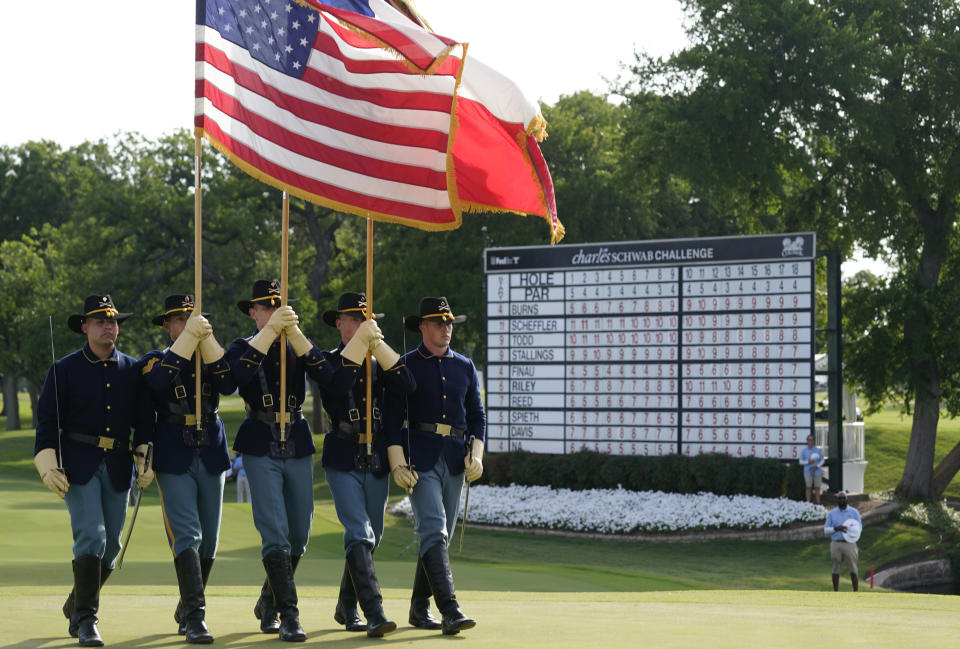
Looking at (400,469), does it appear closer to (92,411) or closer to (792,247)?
(92,411)

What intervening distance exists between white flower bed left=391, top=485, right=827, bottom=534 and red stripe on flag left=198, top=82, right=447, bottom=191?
14278mm

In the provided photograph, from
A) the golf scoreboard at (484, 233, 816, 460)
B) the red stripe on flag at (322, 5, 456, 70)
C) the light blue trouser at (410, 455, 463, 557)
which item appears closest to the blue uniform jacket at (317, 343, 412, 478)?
the light blue trouser at (410, 455, 463, 557)

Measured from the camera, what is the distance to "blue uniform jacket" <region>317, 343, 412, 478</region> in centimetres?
773

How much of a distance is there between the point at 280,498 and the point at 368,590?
786mm

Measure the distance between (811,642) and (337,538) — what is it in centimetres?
1433

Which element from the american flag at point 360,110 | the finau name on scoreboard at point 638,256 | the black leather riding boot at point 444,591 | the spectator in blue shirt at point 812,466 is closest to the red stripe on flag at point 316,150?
the american flag at point 360,110

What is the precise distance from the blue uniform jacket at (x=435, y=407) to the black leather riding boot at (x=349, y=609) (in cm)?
85

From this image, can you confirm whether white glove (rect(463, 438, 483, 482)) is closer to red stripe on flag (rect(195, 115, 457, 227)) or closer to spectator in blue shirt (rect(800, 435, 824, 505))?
red stripe on flag (rect(195, 115, 457, 227))

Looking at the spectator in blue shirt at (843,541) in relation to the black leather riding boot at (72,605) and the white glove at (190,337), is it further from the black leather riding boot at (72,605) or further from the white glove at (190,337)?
the white glove at (190,337)

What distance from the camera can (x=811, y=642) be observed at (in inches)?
266

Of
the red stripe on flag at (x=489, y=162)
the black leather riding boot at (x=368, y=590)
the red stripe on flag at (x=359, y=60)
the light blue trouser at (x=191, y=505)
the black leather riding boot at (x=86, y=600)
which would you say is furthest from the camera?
the red stripe on flag at (x=489, y=162)

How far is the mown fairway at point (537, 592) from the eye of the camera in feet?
23.4

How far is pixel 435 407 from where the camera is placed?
8.08 m

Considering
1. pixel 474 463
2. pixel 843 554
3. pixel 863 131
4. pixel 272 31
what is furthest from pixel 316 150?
pixel 863 131
